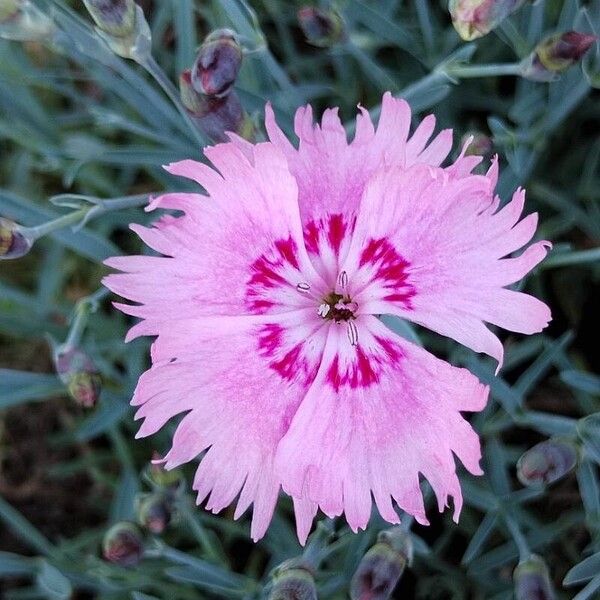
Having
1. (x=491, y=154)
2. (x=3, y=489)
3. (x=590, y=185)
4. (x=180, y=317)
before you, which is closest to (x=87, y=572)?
(x=3, y=489)

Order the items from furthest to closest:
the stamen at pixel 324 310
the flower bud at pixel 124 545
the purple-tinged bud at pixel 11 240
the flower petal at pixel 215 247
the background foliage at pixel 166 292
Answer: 1. the background foliage at pixel 166 292
2. the flower bud at pixel 124 545
3. the purple-tinged bud at pixel 11 240
4. the stamen at pixel 324 310
5. the flower petal at pixel 215 247

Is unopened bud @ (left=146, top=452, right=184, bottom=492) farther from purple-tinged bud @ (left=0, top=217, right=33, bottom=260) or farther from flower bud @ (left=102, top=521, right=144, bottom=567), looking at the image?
purple-tinged bud @ (left=0, top=217, right=33, bottom=260)

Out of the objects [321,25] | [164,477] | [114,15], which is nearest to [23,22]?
[114,15]

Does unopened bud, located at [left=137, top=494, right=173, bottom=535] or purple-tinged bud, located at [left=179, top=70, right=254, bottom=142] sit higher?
purple-tinged bud, located at [left=179, top=70, right=254, bottom=142]

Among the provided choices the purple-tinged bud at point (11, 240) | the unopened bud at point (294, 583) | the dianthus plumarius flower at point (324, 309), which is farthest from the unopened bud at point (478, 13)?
the unopened bud at point (294, 583)

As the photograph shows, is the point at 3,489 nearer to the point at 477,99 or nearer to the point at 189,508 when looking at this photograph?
the point at 189,508

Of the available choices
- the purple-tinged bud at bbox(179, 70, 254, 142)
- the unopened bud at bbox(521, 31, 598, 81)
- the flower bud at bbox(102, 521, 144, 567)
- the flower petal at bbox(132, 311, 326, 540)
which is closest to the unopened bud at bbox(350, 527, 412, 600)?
the flower petal at bbox(132, 311, 326, 540)

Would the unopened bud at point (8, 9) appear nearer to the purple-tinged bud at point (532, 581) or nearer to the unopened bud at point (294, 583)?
the unopened bud at point (294, 583)
